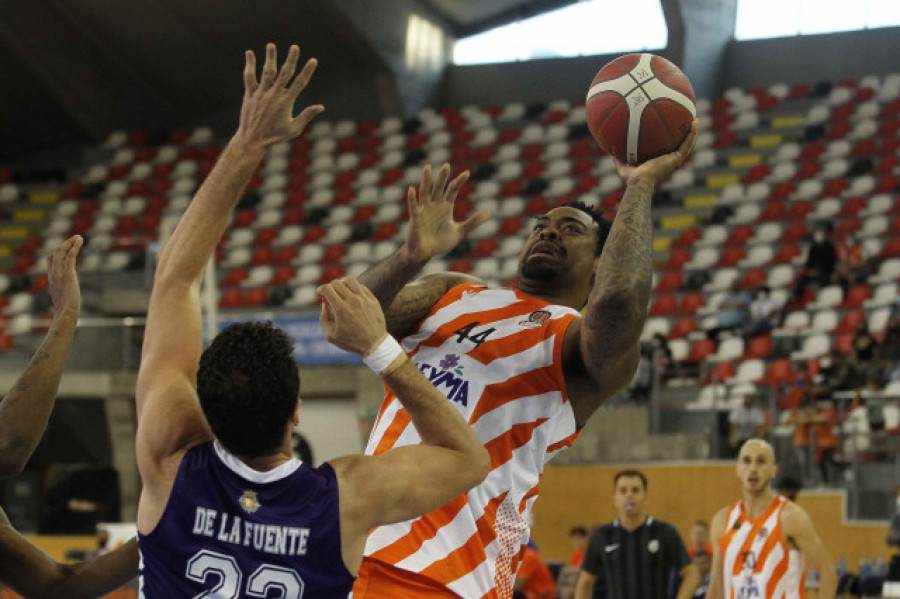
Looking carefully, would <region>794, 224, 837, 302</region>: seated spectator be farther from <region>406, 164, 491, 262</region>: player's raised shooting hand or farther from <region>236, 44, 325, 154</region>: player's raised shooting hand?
<region>236, 44, 325, 154</region>: player's raised shooting hand

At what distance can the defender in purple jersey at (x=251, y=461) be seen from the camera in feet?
8.66

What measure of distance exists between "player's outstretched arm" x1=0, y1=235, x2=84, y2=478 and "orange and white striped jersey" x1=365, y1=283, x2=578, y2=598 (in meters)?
0.98

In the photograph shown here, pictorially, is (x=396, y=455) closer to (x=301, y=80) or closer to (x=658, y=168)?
(x=301, y=80)

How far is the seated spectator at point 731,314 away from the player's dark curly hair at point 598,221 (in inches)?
509

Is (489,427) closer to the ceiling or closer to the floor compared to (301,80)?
closer to the floor

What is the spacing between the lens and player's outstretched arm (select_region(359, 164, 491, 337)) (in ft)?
11.9

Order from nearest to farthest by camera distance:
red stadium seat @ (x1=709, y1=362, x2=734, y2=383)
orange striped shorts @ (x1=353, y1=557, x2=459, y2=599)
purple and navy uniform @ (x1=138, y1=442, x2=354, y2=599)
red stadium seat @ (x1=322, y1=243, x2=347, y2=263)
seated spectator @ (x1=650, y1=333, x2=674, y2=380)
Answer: purple and navy uniform @ (x1=138, y1=442, x2=354, y2=599) < orange striped shorts @ (x1=353, y1=557, x2=459, y2=599) < seated spectator @ (x1=650, y1=333, x2=674, y2=380) < red stadium seat @ (x1=709, y1=362, x2=734, y2=383) < red stadium seat @ (x1=322, y1=243, x2=347, y2=263)

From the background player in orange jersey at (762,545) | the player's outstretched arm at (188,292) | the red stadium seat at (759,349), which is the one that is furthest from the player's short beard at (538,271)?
the red stadium seat at (759,349)

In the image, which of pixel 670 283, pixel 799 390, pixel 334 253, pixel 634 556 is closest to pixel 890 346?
pixel 799 390

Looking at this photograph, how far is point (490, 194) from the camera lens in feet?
74.1

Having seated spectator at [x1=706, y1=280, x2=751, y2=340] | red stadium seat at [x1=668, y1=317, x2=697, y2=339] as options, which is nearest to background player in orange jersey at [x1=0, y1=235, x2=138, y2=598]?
seated spectator at [x1=706, y1=280, x2=751, y2=340]

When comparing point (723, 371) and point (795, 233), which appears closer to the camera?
point (723, 371)

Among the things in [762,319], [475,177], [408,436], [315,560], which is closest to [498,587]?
[408,436]

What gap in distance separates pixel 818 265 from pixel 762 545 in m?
10.8
